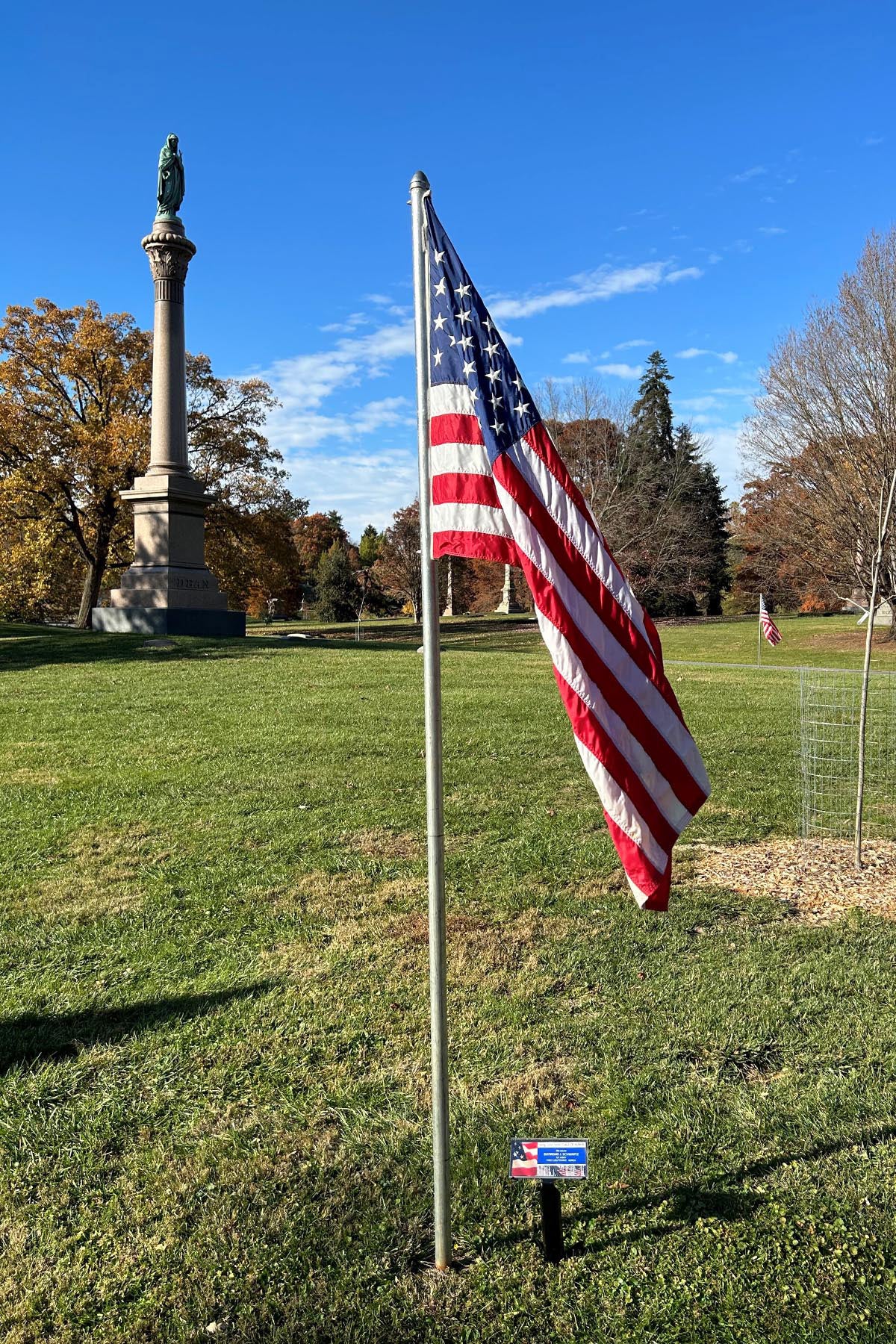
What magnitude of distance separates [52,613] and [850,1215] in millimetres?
45866

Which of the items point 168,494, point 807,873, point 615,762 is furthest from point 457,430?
point 168,494

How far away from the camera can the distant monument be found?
2125 inches

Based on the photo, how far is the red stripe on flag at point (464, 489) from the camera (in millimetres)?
2543

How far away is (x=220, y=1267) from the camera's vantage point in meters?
2.53

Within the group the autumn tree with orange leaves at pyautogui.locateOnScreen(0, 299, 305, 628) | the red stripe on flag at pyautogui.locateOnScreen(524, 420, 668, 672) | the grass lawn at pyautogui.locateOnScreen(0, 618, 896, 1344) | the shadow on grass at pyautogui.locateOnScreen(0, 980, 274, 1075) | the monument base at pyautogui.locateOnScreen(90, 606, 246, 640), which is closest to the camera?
the grass lawn at pyautogui.locateOnScreen(0, 618, 896, 1344)

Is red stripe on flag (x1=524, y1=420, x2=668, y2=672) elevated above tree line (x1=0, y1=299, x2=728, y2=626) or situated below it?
below

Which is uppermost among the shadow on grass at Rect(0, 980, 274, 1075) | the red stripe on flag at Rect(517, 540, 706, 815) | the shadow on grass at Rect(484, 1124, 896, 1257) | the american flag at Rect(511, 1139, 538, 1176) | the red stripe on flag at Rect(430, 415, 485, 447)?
the red stripe on flag at Rect(430, 415, 485, 447)

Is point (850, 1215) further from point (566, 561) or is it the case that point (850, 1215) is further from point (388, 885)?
point (388, 885)

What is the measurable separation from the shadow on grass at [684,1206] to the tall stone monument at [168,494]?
62.6 ft

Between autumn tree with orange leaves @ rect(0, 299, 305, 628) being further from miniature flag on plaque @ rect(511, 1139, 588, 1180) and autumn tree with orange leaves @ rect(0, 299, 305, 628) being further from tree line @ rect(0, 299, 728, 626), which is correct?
miniature flag on plaque @ rect(511, 1139, 588, 1180)

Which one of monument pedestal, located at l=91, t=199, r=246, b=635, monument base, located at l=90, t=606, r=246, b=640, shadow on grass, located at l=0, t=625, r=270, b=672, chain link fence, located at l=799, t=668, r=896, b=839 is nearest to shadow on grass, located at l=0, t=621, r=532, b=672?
shadow on grass, located at l=0, t=625, r=270, b=672

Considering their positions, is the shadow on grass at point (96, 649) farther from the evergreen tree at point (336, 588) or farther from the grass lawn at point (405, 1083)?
the evergreen tree at point (336, 588)

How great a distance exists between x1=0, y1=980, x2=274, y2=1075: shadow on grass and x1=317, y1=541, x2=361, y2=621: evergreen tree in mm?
49553

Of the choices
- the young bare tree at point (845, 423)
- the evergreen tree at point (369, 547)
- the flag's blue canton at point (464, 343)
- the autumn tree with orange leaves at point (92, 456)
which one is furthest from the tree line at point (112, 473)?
the evergreen tree at point (369, 547)
